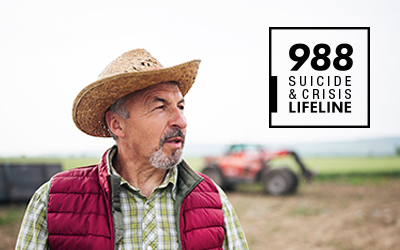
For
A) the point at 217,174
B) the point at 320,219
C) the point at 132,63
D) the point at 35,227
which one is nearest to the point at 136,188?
the point at 35,227

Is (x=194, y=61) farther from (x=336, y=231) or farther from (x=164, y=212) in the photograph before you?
(x=336, y=231)

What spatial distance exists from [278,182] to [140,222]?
8148 millimetres

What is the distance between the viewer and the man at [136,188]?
1.58m

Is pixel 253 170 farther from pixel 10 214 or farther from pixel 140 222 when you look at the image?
pixel 140 222

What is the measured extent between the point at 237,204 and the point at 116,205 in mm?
7721

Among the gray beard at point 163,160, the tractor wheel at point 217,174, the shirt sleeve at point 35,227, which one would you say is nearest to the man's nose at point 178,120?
the gray beard at point 163,160

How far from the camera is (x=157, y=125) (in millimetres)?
1693

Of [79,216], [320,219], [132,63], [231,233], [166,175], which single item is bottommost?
[320,219]

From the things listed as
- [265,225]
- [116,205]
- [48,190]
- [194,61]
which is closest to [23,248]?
[48,190]

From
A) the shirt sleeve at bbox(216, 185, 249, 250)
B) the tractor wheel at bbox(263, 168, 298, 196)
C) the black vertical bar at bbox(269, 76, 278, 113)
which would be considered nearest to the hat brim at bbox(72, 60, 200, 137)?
the shirt sleeve at bbox(216, 185, 249, 250)

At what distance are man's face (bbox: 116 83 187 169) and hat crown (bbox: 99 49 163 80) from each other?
11 centimetres

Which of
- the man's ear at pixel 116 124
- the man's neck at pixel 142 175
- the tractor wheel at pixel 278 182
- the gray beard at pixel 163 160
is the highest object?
the man's ear at pixel 116 124

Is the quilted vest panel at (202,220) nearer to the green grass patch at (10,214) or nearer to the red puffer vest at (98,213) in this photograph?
the red puffer vest at (98,213)

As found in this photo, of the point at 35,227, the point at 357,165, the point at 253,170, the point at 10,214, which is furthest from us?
the point at 357,165
